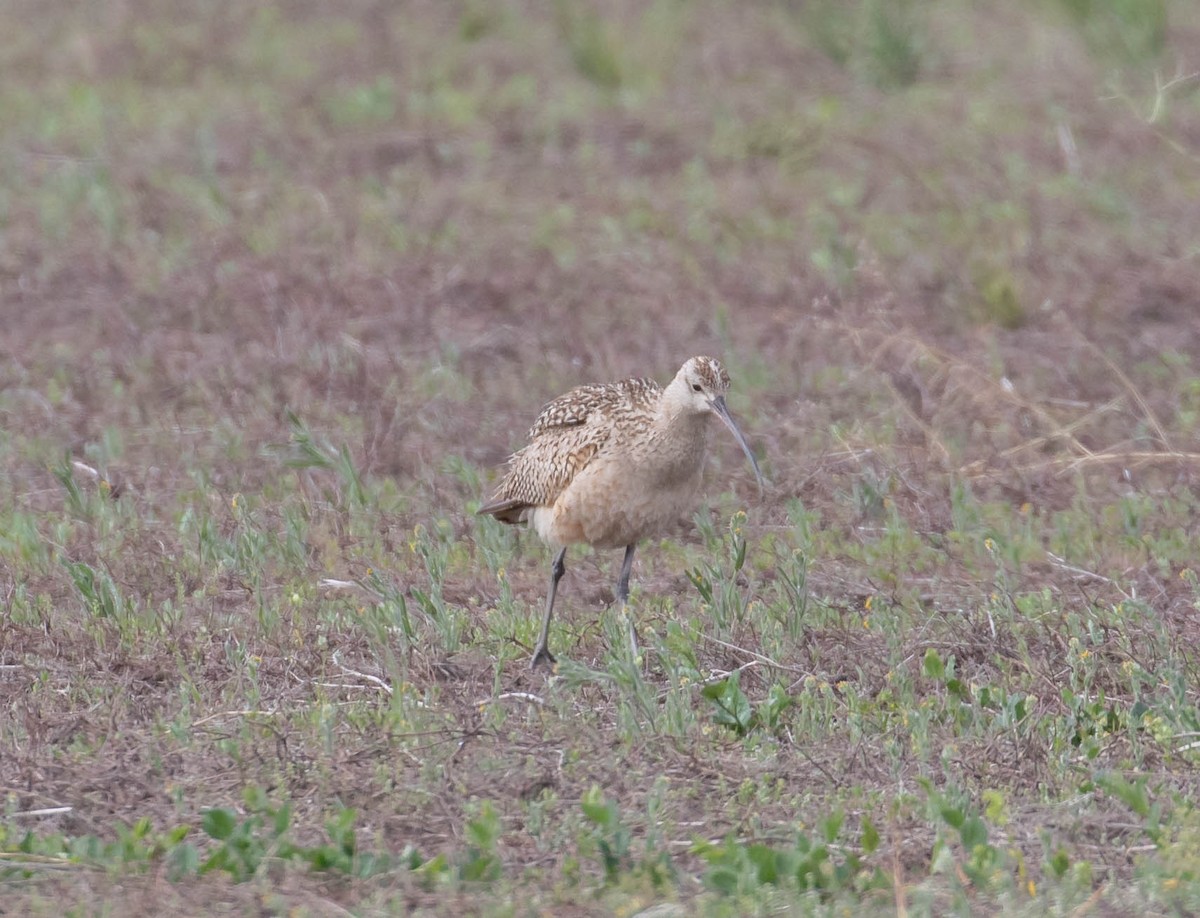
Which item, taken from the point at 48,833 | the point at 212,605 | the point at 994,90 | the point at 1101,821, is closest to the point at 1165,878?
the point at 1101,821

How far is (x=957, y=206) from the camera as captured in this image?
12.3m

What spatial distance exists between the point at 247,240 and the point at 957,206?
4.23 metres

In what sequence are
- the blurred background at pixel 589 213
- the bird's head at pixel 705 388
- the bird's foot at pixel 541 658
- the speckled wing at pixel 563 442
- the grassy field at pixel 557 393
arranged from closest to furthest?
the grassy field at pixel 557 393 < the bird's foot at pixel 541 658 < the bird's head at pixel 705 388 < the speckled wing at pixel 563 442 < the blurred background at pixel 589 213

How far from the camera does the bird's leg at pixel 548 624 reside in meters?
6.81

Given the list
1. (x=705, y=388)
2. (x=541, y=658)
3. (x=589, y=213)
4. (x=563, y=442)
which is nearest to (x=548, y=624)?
(x=541, y=658)

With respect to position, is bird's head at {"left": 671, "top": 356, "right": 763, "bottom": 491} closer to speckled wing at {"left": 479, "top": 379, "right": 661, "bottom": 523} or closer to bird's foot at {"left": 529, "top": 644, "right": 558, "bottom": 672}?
speckled wing at {"left": 479, "top": 379, "right": 661, "bottom": 523}

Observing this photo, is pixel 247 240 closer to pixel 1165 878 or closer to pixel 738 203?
pixel 738 203

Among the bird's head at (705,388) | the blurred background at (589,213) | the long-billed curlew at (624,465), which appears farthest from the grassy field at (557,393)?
the bird's head at (705,388)

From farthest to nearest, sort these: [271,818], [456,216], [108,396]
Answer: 1. [456,216]
2. [108,396]
3. [271,818]

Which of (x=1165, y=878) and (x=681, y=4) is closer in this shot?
(x=1165, y=878)

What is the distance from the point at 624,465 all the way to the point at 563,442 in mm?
369

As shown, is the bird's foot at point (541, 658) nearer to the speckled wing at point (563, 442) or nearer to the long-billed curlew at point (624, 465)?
the long-billed curlew at point (624, 465)

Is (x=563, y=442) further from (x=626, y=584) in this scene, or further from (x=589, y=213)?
(x=589, y=213)

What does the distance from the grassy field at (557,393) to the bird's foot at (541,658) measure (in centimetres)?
7
